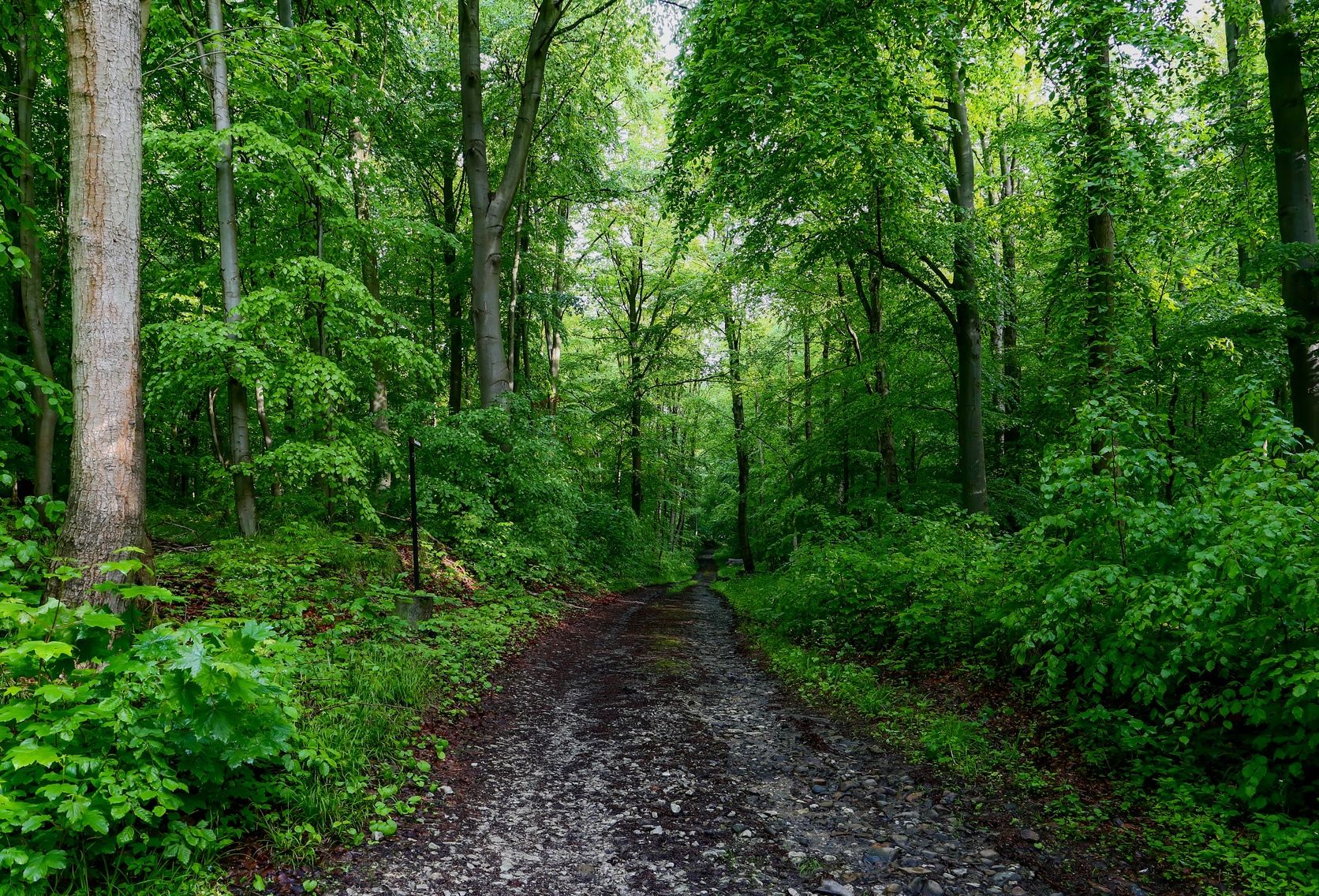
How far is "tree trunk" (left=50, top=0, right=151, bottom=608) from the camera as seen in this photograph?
4.04 meters

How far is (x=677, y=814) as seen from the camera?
405cm

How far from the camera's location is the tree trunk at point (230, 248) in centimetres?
720

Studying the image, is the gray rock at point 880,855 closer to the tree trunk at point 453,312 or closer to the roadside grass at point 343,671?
the roadside grass at point 343,671

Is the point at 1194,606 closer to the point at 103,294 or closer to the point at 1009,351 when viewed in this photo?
the point at 103,294

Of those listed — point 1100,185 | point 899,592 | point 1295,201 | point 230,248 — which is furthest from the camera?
point 899,592

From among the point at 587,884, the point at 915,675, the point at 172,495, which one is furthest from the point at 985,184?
the point at 172,495

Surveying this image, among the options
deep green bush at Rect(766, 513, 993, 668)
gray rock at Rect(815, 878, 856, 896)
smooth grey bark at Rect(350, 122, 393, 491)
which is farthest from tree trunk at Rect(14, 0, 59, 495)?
deep green bush at Rect(766, 513, 993, 668)

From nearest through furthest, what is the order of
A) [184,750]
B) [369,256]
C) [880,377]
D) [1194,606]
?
[184,750], [1194,606], [369,256], [880,377]

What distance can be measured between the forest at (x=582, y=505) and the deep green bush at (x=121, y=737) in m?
0.03

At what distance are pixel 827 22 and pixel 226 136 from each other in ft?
25.1

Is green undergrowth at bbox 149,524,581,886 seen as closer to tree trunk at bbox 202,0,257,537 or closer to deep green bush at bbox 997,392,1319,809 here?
tree trunk at bbox 202,0,257,537

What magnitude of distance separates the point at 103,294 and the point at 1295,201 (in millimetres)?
9986

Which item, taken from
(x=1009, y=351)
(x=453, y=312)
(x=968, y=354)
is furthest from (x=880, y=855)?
(x=453, y=312)

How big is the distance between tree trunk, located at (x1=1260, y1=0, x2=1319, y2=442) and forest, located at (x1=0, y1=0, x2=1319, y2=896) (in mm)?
39
